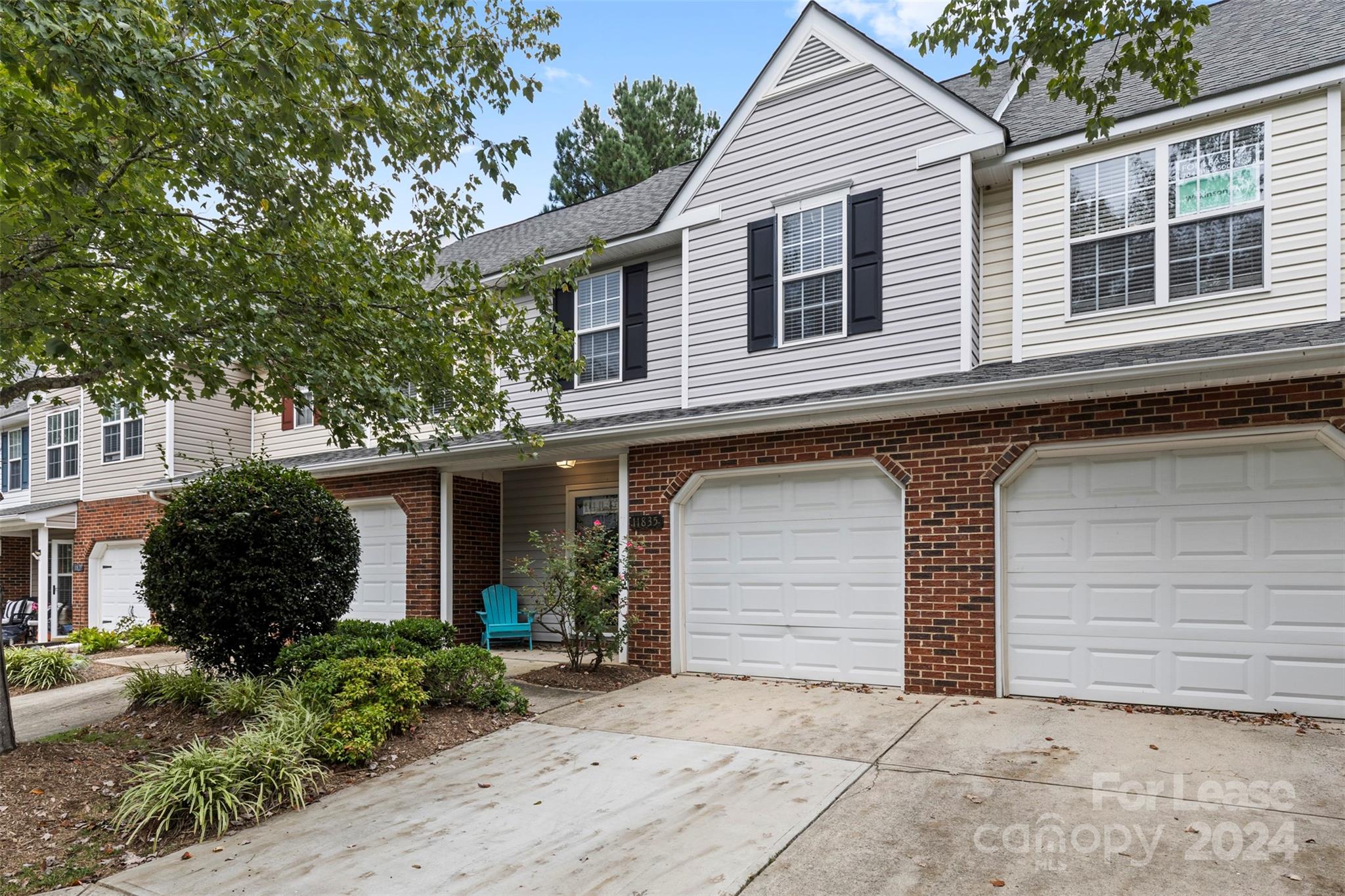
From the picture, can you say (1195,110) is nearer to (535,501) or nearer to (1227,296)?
(1227,296)

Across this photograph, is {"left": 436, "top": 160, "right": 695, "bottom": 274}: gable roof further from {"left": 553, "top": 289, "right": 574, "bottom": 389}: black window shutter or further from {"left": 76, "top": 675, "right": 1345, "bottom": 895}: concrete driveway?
{"left": 76, "top": 675, "right": 1345, "bottom": 895}: concrete driveway

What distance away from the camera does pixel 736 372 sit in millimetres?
9500

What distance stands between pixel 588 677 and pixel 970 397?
4.83 meters

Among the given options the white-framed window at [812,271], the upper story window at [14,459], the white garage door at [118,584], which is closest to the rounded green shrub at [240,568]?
the white-framed window at [812,271]

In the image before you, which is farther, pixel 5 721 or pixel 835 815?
pixel 5 721

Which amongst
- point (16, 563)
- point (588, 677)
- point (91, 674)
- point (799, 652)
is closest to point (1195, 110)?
point (799, 652)

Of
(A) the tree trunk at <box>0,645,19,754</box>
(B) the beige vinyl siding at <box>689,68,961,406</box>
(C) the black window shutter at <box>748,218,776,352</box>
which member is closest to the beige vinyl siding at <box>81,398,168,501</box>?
(A) the tree trunk at <box>0,645,19,754</box>

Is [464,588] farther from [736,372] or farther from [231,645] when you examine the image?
[736,372]

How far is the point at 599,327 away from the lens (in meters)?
11.0

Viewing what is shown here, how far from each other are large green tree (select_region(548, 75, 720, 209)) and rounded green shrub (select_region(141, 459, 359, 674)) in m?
19.4

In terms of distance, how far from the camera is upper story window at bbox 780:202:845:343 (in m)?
8.94

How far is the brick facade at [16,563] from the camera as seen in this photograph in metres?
20.2

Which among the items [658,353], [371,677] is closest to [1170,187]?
[658,353]

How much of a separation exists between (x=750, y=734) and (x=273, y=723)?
12.0 feet
